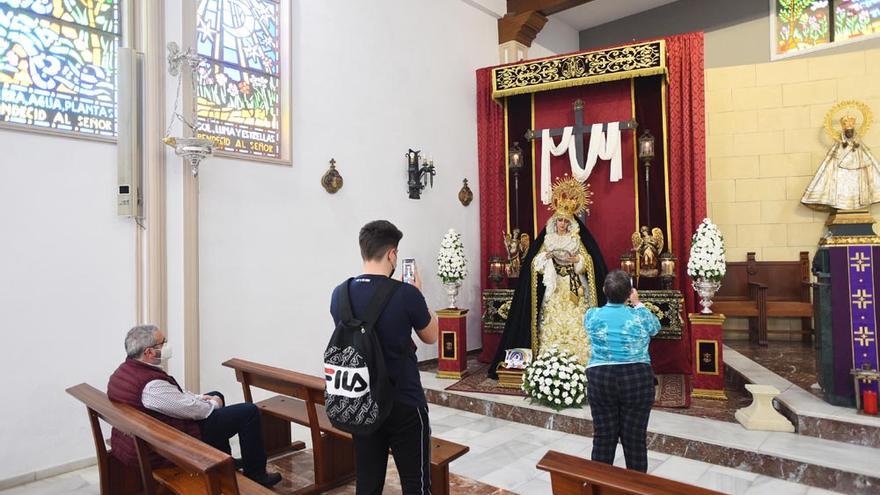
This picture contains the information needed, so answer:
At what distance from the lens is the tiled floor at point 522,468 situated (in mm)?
3680

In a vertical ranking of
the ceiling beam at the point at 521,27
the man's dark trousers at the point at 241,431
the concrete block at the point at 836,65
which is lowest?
the man's dark trousers at the point at 241,431

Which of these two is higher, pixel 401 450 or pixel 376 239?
pixel 376 239

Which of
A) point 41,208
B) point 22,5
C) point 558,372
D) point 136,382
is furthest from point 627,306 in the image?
point 22,5

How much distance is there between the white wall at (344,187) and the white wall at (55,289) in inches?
29.7

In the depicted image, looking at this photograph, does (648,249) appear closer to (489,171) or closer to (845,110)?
(489,171)

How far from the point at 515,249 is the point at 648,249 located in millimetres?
1695

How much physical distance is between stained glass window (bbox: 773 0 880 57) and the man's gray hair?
A: 29.2ft

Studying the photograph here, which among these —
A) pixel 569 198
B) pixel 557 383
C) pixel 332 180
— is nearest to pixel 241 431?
pixel 557 383

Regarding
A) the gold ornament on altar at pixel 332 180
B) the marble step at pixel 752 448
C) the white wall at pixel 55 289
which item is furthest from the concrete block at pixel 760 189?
the white wall at pixel 55 289

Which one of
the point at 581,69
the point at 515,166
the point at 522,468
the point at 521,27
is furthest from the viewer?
the point at 521,27

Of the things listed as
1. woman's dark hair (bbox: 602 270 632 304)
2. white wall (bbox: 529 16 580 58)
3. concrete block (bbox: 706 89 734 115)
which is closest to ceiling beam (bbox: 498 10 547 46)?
white wall (bbox: 529 16 580 58)

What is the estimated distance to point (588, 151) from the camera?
7.18m

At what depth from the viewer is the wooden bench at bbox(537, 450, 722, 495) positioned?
1991 millimetres

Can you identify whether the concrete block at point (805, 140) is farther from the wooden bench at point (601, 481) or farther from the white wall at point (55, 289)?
the white wall at point (55, 289)
